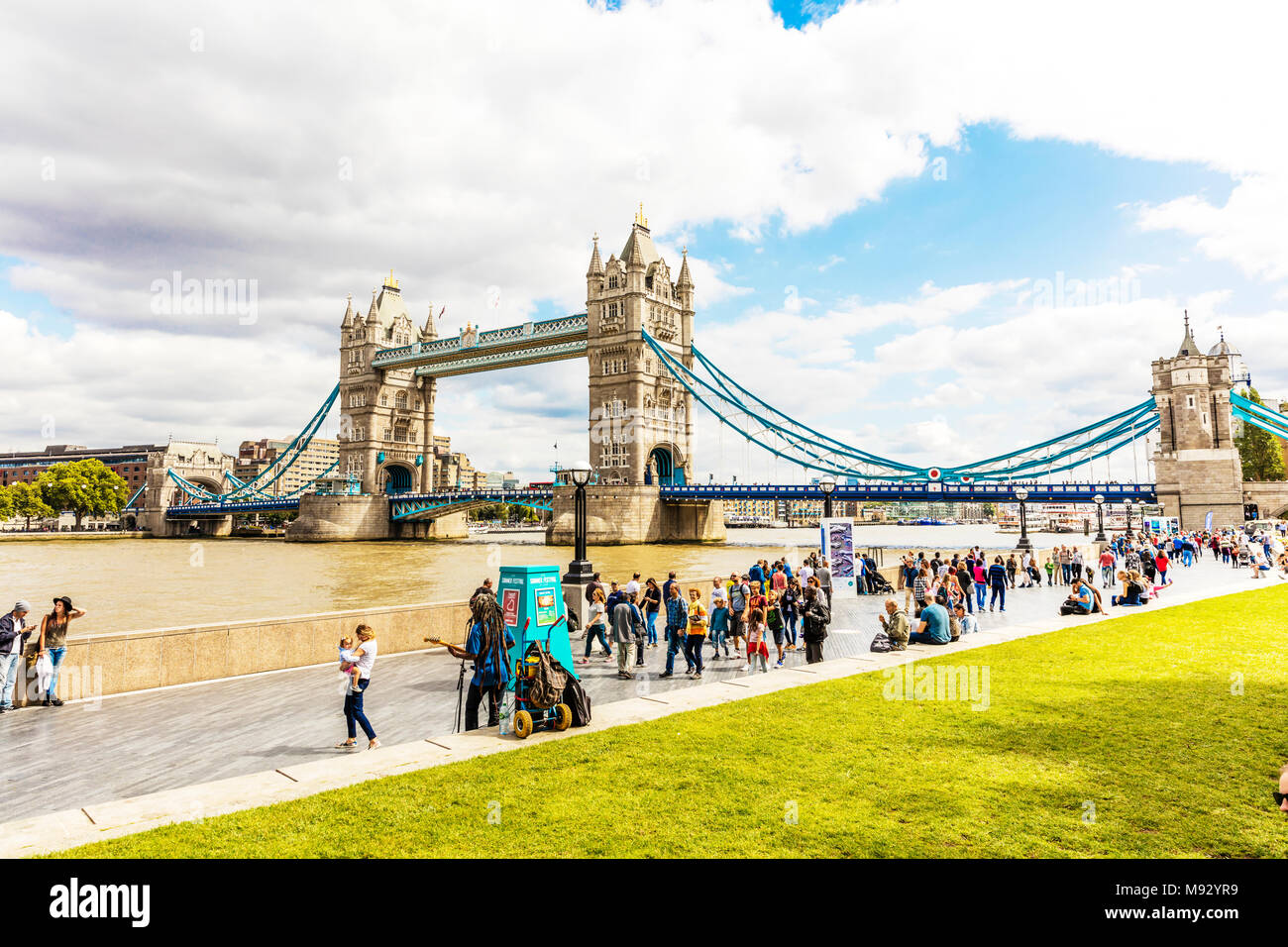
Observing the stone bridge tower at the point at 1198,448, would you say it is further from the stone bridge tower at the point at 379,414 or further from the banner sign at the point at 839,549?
the stone bridge tower at the point at 379,414

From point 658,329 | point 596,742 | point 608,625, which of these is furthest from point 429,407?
point 596,742

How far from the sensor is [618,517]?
224ft

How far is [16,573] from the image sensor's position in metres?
42.5

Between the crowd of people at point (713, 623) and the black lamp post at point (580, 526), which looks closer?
the crowd of people at point (713, 623)

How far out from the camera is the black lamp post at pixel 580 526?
15625mm

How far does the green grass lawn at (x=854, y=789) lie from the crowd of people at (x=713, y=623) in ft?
9.51

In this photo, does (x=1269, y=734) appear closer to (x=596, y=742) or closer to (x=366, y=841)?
(x=596, y=742)

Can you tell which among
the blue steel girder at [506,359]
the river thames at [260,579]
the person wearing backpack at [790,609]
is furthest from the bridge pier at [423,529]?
the person wearing backpack at [790,609]

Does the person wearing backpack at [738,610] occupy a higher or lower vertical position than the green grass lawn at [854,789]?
higher

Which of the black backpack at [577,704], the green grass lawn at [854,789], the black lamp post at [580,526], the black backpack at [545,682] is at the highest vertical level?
the black lamp post at [580,526]

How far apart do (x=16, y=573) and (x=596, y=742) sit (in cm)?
5010

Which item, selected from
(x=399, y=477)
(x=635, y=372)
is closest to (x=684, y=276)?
(x=635, y=372)

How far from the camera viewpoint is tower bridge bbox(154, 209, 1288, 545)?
176 ft

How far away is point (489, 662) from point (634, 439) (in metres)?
67.1
